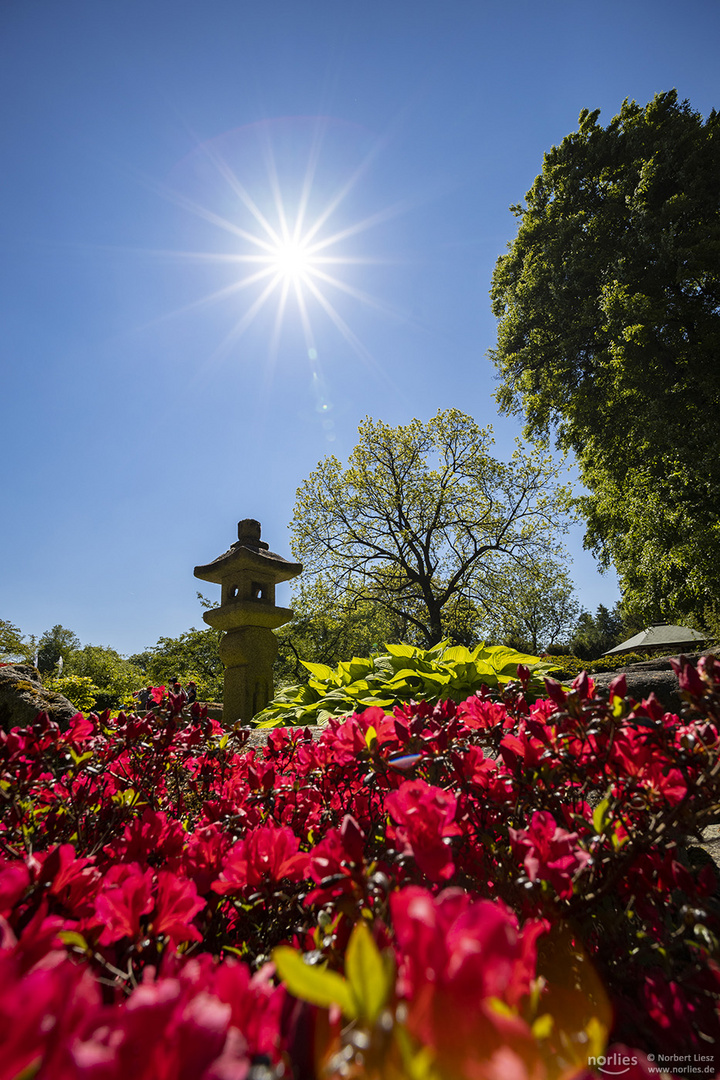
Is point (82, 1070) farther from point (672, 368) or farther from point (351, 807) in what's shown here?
point (672, 368)

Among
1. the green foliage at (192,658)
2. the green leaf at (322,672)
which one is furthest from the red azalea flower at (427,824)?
the green foliage at (192,658)

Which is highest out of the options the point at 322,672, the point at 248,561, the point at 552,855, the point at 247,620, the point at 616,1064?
the point at 248,561

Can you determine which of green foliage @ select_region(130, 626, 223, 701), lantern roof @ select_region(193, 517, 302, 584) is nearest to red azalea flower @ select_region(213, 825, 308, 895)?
lantern roof @ select_region(193, 517, 302, 584)

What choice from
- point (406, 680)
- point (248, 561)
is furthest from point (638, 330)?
point (406, 680)

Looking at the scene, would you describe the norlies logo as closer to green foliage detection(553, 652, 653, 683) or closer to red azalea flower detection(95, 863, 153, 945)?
red azalea flower detection(95, 863, 153, 945)

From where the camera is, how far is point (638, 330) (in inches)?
412

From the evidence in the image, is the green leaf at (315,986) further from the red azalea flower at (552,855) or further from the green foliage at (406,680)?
the green foliage at (406,680)

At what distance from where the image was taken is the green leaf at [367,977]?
35 centimetres

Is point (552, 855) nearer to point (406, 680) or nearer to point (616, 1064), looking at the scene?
point (616, 1064)

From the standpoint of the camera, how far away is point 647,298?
34.3 feet

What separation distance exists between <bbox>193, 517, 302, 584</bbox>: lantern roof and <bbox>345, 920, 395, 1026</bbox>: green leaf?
6.17 metres

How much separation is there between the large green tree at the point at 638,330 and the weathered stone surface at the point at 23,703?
11.3m

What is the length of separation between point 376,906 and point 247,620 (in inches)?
222

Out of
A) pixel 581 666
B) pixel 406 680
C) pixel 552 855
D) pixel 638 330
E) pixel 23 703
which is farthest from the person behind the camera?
pixel 638 330
